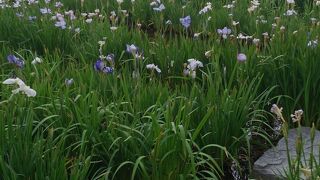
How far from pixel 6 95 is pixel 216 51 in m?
1.28

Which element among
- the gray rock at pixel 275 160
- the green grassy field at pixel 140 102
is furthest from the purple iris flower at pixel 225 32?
the gray rock at pixel 275 160

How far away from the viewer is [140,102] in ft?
7.97

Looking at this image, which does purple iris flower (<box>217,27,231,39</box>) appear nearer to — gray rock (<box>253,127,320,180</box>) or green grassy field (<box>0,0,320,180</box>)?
green grassy field (<box>0,0,320,180</box>)

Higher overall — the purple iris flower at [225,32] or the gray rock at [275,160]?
the purple iris flower at [225,32]

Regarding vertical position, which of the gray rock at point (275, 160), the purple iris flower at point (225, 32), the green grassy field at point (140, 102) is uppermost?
the purple iris flower at point (225, 32)

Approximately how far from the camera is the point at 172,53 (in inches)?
128

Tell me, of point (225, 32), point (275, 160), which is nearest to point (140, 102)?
point (275, 160)

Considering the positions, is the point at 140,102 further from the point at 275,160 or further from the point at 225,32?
the point at 225,32

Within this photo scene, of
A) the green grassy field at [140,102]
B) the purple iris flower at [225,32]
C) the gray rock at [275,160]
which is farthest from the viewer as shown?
the purple iris flower at [225,32]

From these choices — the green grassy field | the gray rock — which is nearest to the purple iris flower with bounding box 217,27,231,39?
the green grassy field

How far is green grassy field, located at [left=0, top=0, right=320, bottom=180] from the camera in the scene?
198 centimetres

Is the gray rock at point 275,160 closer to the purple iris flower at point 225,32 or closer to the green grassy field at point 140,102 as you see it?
the green grassy field at point 140,102

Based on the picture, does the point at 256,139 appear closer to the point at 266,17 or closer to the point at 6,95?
the point at 6,95

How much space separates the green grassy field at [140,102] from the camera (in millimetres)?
1977
